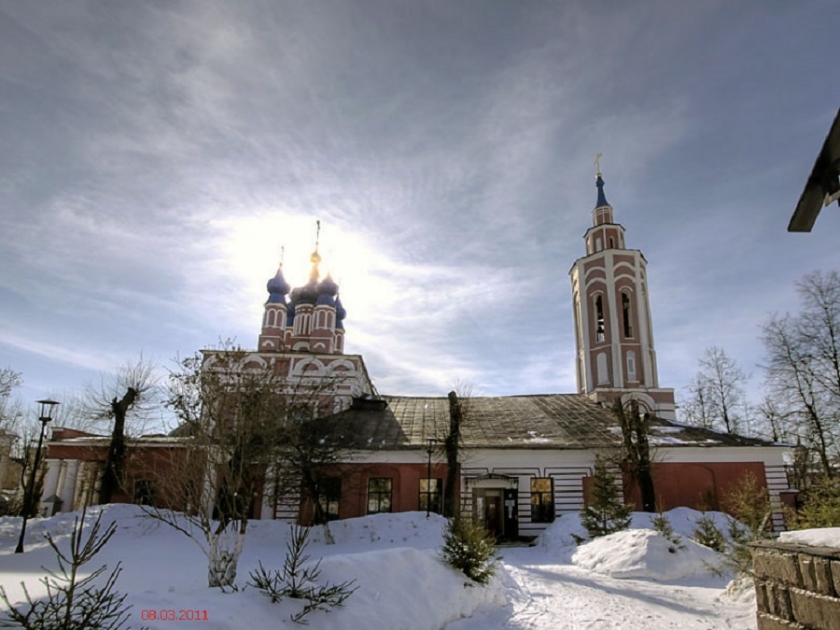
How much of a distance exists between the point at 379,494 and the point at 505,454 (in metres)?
5.69

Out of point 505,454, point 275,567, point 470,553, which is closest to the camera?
point 470,553

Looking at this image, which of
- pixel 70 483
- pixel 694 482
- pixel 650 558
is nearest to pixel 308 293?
pixel 70 483

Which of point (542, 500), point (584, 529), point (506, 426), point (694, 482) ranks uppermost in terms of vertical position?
point (506, 426)

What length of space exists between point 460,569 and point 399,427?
17048mm

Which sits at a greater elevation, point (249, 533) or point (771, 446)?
point (771, 446)

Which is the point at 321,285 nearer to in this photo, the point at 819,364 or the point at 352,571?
the point at 819,364

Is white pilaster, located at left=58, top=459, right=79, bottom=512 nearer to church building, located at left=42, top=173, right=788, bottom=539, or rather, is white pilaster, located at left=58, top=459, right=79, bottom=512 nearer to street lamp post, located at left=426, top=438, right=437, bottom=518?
church building, located at left=42, top=173, right=788, bottom=539

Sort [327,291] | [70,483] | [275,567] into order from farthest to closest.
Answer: [327,291] < [70,483] < [275,567]

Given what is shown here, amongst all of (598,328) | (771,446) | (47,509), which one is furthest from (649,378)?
(47,509)

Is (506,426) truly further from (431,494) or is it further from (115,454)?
(115,454)

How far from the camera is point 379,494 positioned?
2311 cm

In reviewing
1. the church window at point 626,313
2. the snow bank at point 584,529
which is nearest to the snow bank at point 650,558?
the snow bank at point 584,529

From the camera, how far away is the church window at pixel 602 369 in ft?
99.9

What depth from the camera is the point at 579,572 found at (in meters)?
13.4
